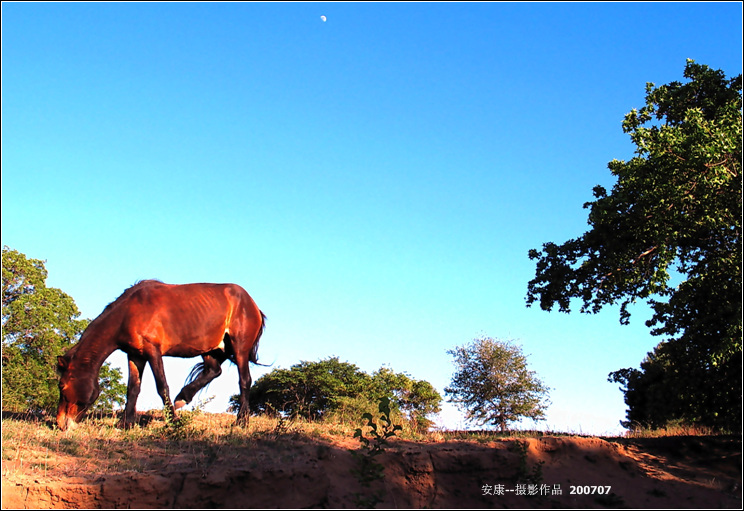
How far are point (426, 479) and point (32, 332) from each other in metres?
28.4

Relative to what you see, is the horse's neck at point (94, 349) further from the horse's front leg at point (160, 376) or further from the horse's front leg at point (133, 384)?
the horse's front leg at point (160, 376)

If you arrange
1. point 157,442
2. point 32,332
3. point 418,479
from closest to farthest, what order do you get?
point 418,479 < point 157,442 < point 32,332

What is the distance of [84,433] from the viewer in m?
11.7

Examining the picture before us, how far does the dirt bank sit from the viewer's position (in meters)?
9.09

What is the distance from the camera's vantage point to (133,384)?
13.3 meters

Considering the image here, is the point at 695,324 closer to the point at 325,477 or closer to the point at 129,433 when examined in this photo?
the point at 325,477

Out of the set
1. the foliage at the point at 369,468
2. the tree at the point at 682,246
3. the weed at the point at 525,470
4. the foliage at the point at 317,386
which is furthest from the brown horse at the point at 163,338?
the foliage at the point at 317,386

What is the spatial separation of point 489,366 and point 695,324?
2664 cm

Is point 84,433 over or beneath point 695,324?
beneath

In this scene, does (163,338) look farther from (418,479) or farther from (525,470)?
(525,470)

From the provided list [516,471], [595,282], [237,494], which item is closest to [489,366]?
[595,282]

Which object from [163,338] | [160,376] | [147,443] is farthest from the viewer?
[163,338]

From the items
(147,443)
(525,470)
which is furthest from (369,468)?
(147,443)

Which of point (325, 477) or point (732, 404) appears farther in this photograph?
point (732, 404)
